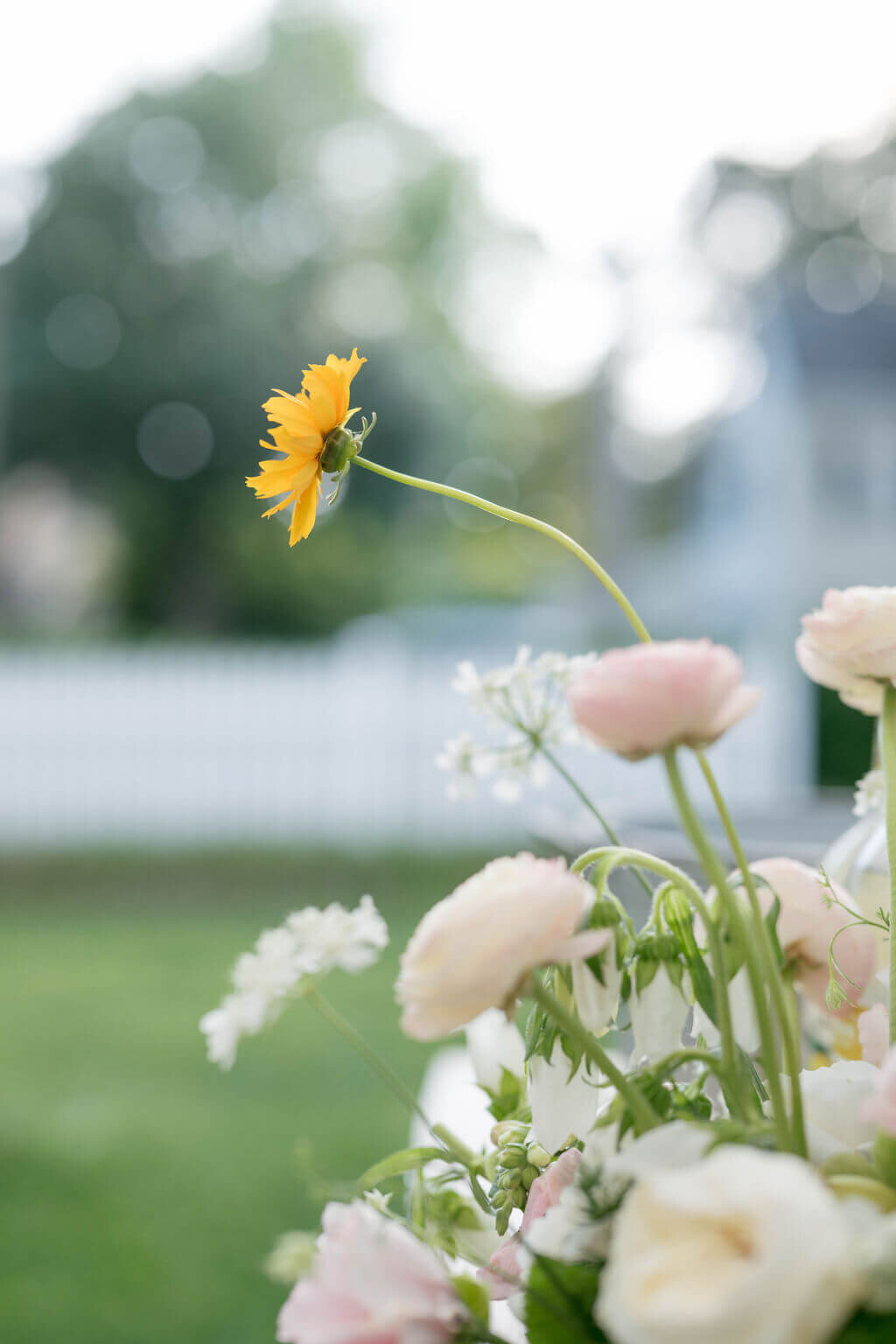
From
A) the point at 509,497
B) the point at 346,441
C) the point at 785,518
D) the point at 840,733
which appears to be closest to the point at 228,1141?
the point at 346,441

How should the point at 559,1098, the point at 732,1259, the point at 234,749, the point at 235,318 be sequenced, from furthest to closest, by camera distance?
the point at 235,318, the point at 234,749, the point at 559,1098, the point at 732,1259

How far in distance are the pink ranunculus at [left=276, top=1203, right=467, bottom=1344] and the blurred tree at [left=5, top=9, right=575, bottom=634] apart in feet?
32.2

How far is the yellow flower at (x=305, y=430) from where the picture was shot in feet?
1.06

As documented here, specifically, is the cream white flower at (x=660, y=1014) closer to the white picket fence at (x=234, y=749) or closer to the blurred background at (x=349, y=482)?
the blurred background at (x=349, y=482)

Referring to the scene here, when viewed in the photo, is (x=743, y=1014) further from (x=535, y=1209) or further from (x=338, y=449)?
(x=338, y=449)

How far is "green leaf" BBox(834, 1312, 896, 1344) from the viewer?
202 millimetres

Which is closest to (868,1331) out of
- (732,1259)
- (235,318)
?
(732,1259)

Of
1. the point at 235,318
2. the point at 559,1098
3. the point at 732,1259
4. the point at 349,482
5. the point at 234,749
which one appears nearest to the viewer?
the point at 732,1259

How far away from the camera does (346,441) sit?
1.11 ft

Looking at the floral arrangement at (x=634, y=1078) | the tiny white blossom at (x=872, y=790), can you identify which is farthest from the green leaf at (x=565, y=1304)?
the tiny white blossom at (x=872, y=790)

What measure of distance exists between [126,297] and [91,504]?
2.03 meters

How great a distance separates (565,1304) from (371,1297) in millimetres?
41

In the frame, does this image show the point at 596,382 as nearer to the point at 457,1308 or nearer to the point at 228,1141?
the point at 228,1141

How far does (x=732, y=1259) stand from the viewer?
0.64 feet
